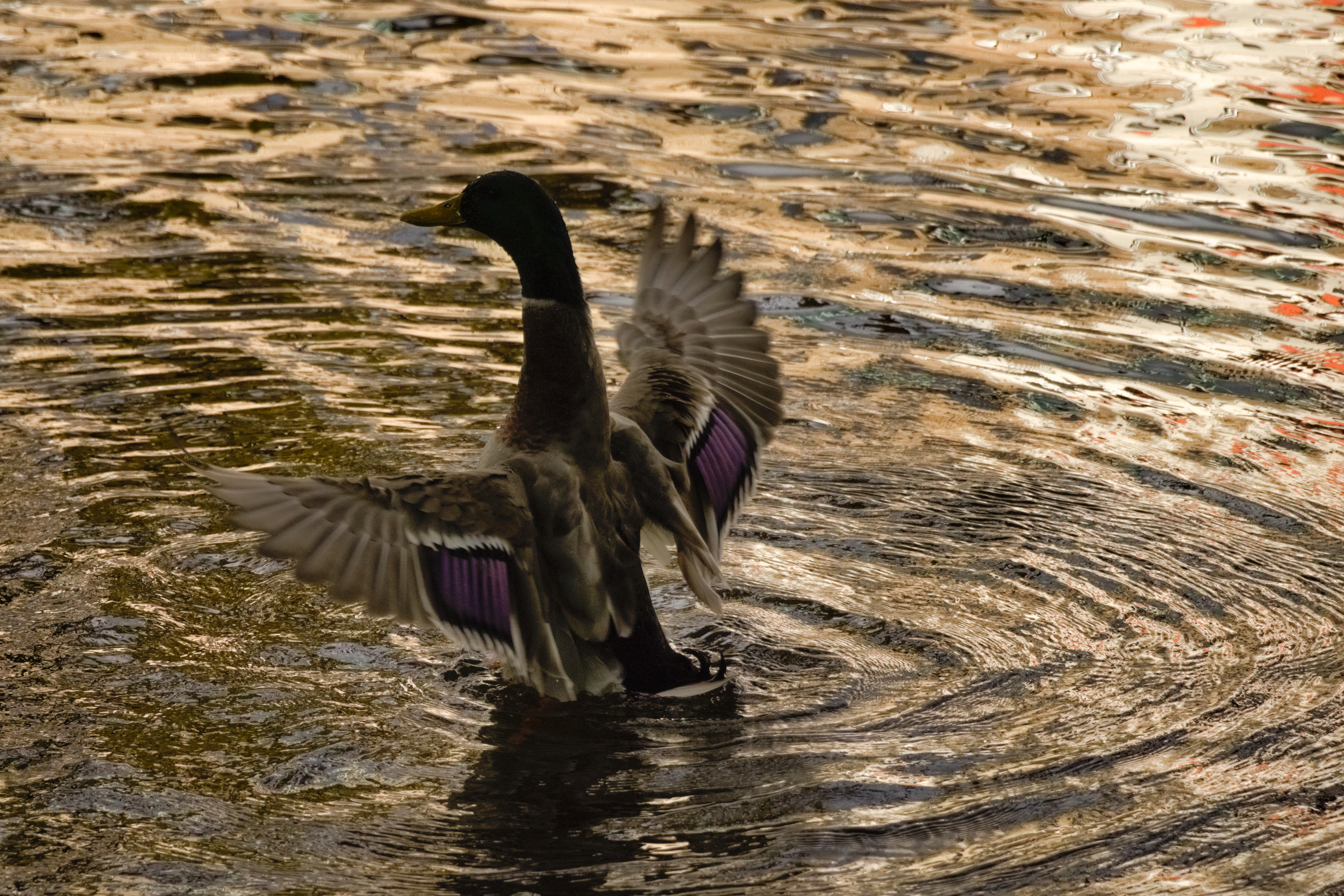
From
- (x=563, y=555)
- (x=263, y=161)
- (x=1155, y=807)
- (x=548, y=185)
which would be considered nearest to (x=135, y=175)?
(x=263, y=161)

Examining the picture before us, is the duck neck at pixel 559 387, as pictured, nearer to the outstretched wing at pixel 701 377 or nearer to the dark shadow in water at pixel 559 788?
A: the outstretched wing at pixel 701 377

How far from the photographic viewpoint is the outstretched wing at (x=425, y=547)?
15.6 ft

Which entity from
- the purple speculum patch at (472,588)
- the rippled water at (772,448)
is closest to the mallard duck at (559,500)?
the purple speculum patch at (472,588)

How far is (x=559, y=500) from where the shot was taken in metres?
5.51

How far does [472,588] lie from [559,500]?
478 millimetres

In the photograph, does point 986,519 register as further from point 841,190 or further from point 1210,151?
point 1210,151

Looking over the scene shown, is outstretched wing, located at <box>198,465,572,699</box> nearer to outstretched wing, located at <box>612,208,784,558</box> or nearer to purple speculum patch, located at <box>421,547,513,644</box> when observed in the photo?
purple speculum patch, located at <box>421,547,513,644</box>

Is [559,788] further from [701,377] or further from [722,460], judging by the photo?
[701,377]

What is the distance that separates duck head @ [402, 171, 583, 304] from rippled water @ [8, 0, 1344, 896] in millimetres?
1344

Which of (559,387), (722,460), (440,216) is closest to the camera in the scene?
(559,387)

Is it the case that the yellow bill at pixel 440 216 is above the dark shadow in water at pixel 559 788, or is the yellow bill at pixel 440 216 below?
above

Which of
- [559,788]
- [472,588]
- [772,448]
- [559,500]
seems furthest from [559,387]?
[772,448]

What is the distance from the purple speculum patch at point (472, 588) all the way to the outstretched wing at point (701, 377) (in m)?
1.08

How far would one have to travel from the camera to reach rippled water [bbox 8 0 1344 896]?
4719mm
